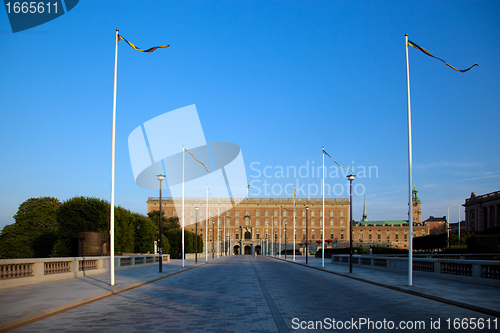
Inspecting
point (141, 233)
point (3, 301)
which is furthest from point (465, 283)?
point (141, 233)

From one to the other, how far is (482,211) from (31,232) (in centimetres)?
11283

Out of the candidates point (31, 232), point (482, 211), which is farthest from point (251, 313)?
point (482, 211)

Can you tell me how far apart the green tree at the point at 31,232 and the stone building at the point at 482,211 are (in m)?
95.6

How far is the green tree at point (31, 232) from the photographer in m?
54.3

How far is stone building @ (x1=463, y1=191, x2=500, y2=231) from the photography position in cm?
10294

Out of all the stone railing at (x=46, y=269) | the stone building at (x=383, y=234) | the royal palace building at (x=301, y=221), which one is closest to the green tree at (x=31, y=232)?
the stone railing at (x=46, y=269)

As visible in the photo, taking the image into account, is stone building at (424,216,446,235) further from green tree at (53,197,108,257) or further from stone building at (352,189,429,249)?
green tree at (53,197,108,257)

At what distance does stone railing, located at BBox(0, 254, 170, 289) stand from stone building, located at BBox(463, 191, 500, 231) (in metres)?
98.0

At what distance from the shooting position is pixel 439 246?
84750 millimetres

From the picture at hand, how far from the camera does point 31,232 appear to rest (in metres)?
60.4

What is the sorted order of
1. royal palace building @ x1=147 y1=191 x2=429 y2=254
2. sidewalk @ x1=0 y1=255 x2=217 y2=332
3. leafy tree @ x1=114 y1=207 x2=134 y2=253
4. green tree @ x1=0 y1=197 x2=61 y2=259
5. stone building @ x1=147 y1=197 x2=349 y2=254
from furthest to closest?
royal palace building @ x1=147 y1=191 x2=429 y2=254 → stone building @ x1=147 y1=197 x2=349 y2=254 → green tree @ x1=0 y1=197 x2=61 y2=259 → leafy tree @ x1=114 y1=207 x2=134 y2=253 → sidewalk @ x1=0 y1=255 x2=217 y2=332

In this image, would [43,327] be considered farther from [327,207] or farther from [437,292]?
[327,207]

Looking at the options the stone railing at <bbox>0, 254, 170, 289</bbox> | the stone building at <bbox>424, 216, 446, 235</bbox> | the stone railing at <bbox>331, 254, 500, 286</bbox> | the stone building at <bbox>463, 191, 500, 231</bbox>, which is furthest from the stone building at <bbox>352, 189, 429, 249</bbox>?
the stone railing at <bbox>0, 254, 170, 289</bbox>

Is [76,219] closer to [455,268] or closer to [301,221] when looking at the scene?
[455,268]
